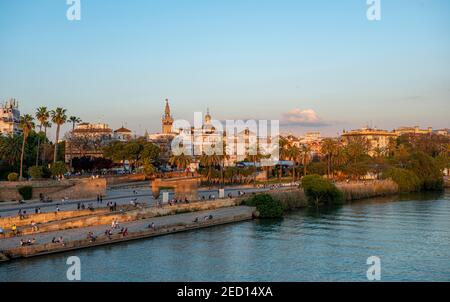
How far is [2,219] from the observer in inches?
1618

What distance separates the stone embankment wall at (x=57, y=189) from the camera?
170 feet

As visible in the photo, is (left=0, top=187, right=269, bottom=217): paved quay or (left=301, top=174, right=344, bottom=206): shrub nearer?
(left=0, top=187, right=269, bottom=217): paved quay

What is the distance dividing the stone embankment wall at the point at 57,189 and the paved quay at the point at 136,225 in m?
10.3

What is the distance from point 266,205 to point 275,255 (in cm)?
1890

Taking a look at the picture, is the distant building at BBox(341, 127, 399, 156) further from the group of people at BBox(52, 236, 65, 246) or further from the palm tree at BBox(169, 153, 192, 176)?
the group of people at BBox(52, 236, 65, 246)

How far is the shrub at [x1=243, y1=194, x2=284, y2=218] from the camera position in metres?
56.6

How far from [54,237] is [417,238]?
91.0ft

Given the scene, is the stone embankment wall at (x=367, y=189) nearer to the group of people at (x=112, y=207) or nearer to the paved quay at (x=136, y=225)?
the paved quay at (x=136, y=225)

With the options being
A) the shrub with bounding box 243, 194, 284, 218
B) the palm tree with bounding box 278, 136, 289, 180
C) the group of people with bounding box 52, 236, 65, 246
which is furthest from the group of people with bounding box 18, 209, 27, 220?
the palm tree with bounding box 278, 136, 289, 180

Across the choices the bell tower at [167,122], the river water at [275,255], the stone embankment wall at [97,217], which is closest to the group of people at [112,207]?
the stone embankment wall at [97,217]

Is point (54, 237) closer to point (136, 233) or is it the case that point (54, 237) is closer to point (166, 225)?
point (136, 233)

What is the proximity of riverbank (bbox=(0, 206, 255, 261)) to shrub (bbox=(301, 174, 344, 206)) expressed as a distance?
12.6 metres

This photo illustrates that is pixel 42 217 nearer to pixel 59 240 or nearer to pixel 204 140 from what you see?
pixel 59 240
